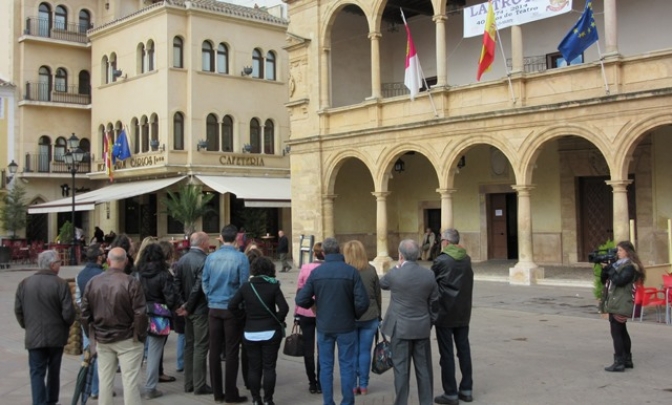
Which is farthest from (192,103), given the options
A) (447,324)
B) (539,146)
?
(447,324)

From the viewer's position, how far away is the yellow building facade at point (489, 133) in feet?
55.5

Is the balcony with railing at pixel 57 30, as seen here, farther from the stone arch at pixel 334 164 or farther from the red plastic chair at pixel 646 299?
the red plastic chair at pixel 646 299

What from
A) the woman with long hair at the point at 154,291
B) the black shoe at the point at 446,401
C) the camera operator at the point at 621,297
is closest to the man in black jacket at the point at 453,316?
the black shoe at the point at 446,401

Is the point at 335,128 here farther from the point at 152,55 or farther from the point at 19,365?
the point at 19,365

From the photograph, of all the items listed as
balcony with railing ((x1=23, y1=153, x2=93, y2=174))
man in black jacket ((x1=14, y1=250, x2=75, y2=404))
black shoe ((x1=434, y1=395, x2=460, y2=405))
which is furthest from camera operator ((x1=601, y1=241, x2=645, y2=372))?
balcony with railing ((x1=23, y1=153, x2=93, y2=174))

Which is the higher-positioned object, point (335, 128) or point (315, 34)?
point (315, 34)

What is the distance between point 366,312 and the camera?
24.5 feet

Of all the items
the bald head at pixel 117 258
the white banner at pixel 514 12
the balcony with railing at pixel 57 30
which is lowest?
the bald head at pixel 117 258

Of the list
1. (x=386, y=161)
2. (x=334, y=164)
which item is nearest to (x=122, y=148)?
(x=334, y=164)

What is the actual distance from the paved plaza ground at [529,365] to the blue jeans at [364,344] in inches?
11.4

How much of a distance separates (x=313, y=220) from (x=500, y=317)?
1178 cm

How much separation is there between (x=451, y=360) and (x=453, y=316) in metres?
0.47

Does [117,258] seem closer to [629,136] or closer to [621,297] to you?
[621,297]

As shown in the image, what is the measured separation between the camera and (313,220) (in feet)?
79.7
